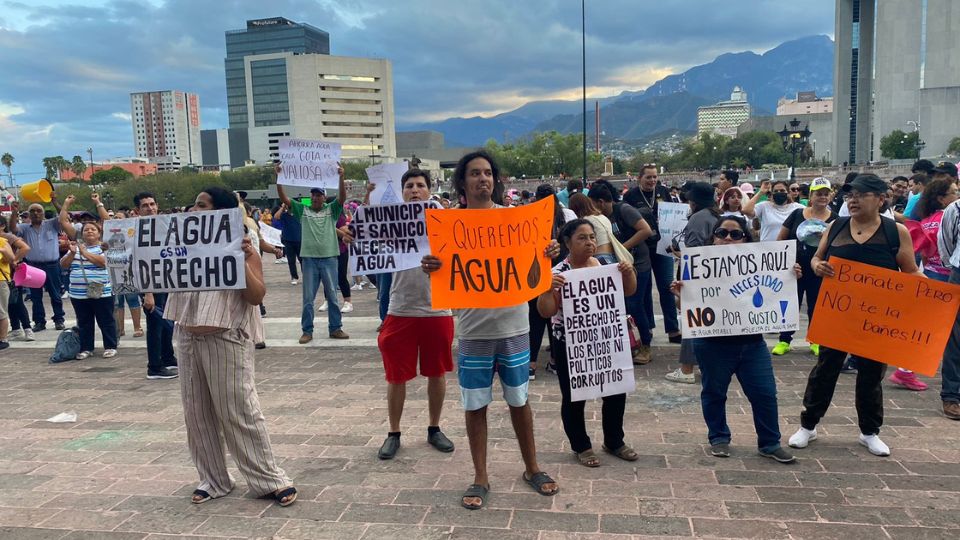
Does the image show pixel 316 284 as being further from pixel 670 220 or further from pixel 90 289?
pixel 670 220

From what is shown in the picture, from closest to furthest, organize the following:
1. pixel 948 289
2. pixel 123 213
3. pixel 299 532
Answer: pixel 299 532 < pixel 948 289 < pixel 123 213

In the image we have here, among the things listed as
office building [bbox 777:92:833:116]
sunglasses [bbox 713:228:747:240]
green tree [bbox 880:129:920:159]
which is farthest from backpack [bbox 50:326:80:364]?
office building [bbox 777:92:833:116]

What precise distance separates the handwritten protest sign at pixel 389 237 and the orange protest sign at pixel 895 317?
10.1 feet

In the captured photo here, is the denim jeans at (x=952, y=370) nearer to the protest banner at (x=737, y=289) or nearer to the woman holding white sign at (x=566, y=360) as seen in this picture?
the protest banner at (x=737, y=289)

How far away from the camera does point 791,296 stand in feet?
15.1

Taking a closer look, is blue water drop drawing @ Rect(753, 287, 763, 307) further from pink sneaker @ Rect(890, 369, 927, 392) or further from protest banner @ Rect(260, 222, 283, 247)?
protest banner @ Rect(260, 222, 283, 247)

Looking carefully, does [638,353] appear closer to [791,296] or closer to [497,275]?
[791,296]

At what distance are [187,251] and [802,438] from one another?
4.42 meters

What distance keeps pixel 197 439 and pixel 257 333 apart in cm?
76

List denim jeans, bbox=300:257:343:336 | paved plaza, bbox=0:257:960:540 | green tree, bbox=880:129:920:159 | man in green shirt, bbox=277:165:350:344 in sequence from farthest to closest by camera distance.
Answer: green tree, bbox=880:129:920:159
denim jeans, bbox=300:257:343:336
man in green shirt, bbox=277:165:350:344
paved plaza, bbox=0:257:960:540

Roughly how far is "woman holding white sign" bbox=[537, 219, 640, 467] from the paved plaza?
13 cm

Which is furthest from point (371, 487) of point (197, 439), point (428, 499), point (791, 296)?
point (791, 296)

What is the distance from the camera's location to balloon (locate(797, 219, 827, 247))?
270 inches

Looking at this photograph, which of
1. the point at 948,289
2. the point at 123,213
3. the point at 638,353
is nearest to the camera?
the point at 948,289
